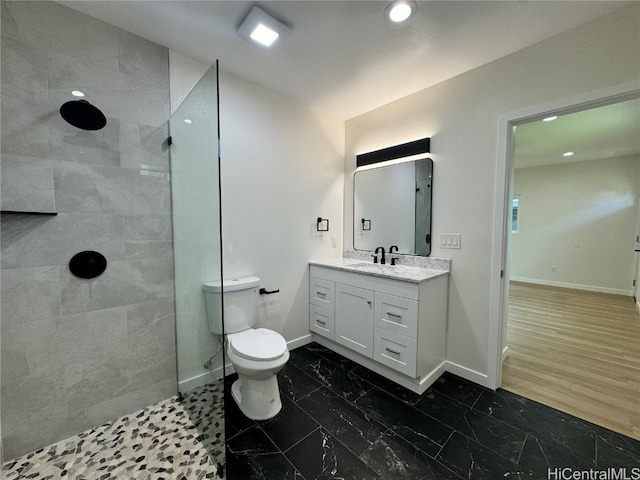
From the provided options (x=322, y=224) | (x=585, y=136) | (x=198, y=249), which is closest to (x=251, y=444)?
(x=198, y=249)

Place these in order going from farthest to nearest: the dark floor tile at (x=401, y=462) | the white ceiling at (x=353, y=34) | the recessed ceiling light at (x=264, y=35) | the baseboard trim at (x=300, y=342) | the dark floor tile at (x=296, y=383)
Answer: the baseboard trim at (x=300, y=342)
the dark floor tile at (x=296, y=383)
the recessed ceiling light at (x=264, y=35)
the white ceiling at (x=353, y=34)
the dark floor tile at (x=401, y=462)

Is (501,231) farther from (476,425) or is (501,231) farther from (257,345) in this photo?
(257,345)

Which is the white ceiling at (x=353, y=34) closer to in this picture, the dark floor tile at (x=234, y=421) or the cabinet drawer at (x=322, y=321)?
the cabinet drawer at (x=322, y=321)

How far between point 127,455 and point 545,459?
226 cm

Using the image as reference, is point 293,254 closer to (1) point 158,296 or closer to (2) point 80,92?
(1) point 158,296

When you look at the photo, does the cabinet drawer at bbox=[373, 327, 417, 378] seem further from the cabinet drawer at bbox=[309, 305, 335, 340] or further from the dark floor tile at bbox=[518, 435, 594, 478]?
the dark floor tile at bbox=[518, 435, 594, 478]

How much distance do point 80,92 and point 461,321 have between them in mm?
3053

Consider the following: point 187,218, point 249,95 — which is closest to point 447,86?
point 249,95

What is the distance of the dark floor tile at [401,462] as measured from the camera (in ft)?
4.28

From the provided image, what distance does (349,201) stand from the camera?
3006 millimetres

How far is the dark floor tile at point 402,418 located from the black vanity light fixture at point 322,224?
1585 mm

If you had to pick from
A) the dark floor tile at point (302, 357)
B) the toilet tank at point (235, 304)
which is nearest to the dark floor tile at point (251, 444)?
the toilet tank at point (235, 304)

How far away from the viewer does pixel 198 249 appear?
160cm

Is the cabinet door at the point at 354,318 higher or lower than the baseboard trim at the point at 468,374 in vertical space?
higher
